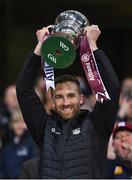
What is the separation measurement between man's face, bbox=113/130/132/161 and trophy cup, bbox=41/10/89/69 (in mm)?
1512

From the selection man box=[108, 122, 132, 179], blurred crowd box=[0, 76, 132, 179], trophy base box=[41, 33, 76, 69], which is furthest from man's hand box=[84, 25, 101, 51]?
man box=[108, 122, 132, 179]

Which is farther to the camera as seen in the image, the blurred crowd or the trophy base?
the blurred crowd

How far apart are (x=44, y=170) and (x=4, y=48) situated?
7757 mm

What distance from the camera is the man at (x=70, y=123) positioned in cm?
517

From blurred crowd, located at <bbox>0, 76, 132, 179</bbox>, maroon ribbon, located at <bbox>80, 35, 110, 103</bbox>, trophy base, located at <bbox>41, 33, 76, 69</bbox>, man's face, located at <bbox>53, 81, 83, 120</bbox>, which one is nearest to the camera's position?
trophy base, located at <bbox>41, 33, 76, 69</bbox>

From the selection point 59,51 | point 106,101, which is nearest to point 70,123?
point 106,101

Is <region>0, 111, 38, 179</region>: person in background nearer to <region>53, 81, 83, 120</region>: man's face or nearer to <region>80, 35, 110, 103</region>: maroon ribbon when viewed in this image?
<region>53, 81, 83, 120</region>: man's face

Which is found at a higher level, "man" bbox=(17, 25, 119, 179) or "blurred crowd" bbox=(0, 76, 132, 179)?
"man" bbox=(17, 25, 119, 179)

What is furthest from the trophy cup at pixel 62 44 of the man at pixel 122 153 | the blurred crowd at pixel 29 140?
the man at pixel 122 153

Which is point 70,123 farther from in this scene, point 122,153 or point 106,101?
point 122,153

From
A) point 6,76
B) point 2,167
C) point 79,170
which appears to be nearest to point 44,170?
point 79,170

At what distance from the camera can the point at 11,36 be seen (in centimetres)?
1269

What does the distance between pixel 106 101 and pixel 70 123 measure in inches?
11.8

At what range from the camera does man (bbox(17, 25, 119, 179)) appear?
5.17 metres
